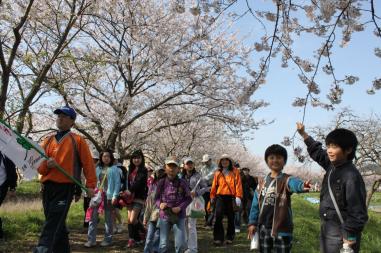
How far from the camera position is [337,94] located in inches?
163

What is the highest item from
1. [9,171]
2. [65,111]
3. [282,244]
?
[65,111]

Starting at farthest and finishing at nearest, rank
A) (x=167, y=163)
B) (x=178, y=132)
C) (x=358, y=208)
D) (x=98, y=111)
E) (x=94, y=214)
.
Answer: (x=178, y=132) → (x=98, y=111) → (x=94, y=214) → (x=167, y=163) → (x=358, y=208)

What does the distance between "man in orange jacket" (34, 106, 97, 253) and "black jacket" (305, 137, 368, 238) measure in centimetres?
226

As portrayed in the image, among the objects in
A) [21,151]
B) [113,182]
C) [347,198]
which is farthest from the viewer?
[113,182]

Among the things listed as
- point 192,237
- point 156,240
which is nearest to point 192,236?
point 192,237

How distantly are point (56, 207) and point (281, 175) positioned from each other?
222 cm

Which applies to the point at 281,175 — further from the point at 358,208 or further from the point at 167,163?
the point at 167,163

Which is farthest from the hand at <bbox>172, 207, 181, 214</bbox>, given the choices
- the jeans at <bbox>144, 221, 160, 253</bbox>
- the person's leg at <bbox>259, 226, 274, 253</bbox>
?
the person's leg at <bbox>259, 226, 274, 253</bbox>

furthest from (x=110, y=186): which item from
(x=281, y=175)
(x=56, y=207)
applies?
(x=281, y=175)

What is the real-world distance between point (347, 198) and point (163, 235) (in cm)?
304

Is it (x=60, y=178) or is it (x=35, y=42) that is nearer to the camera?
(x=60, y=178)

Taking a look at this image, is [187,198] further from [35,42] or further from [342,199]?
[35,42]

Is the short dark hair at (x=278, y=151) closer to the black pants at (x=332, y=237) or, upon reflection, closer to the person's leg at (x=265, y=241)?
the person's leg at (x=265, y=241)

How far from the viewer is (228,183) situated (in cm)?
738
